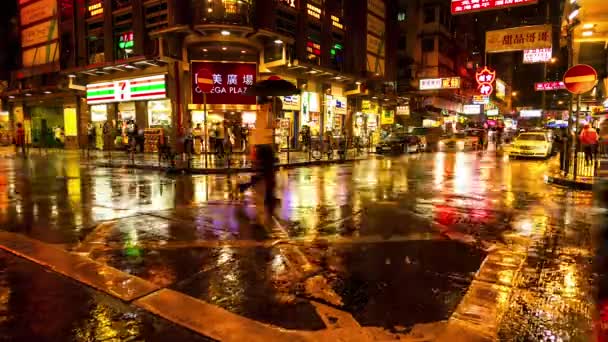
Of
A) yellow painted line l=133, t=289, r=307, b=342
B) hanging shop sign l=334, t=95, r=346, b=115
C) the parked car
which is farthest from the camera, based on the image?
the parked car

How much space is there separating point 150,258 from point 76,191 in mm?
7767

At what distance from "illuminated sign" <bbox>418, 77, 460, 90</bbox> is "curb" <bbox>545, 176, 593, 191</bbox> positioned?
2116 centimetres

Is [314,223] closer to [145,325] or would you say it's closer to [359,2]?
[145,325]

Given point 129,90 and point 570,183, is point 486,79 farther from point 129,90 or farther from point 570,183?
point 129,90

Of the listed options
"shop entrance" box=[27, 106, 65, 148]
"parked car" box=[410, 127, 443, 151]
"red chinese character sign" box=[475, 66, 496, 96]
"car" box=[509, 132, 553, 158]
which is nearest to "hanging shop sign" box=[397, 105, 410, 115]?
"parked car" box=[410, 127, 443, 151]

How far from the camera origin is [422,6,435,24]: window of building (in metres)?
56.6

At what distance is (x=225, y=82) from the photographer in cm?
2555

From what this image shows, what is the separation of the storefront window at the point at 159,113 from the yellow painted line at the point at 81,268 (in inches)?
791

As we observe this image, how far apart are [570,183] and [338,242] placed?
35.7ft

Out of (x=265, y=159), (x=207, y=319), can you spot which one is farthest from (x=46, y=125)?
(x=207, y=319)

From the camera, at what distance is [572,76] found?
1455cm

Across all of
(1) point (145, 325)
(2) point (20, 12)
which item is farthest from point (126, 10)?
(1) point (145, 325)

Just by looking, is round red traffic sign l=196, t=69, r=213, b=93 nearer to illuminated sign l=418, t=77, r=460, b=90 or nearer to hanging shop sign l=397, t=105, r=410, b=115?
illuminated sign l=418, t=77, r=460, b=90

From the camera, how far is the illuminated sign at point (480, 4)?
13.5 meters
